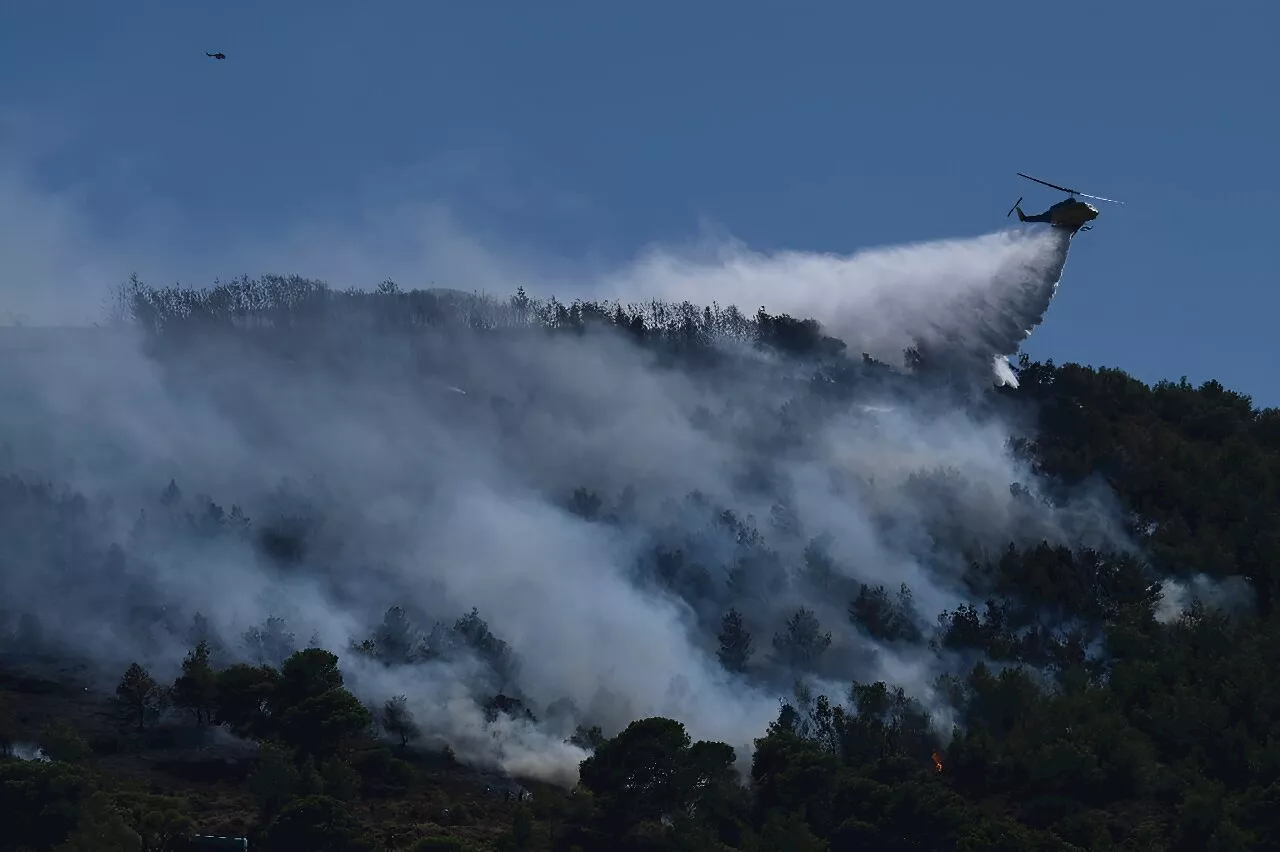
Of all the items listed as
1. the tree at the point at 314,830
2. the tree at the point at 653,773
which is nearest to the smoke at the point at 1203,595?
the tree at the point at 653,773

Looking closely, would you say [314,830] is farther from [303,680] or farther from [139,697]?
[139,697]

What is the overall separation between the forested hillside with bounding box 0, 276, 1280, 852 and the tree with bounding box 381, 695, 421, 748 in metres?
0.33

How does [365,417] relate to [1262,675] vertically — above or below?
above

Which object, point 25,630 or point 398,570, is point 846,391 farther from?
point 25,630

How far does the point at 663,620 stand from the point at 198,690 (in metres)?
43.6

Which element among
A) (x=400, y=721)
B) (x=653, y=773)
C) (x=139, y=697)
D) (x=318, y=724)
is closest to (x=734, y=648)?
(x=400, y=721)

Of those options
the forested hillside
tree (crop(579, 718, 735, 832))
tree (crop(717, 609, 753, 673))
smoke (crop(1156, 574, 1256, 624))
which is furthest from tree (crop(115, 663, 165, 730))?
smoke (crop(1156, 574, 1256, 624))

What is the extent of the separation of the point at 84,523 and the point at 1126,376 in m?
116

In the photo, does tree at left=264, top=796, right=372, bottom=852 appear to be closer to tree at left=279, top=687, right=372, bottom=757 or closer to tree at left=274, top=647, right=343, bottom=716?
tree at left=279, top=687, right=372, bottom=757

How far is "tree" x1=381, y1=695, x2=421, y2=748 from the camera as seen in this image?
403 feet

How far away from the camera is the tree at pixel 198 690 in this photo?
119 metres

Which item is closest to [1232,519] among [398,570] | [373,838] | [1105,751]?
[1105,751]

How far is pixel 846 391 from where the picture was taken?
192875mm

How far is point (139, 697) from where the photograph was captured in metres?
119
